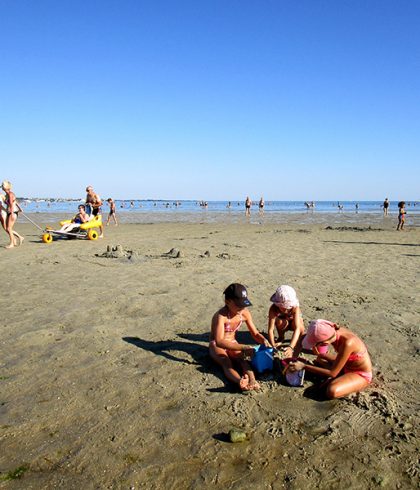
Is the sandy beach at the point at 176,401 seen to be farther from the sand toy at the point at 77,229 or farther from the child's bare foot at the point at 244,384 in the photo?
the sand toy at the point at 77,229

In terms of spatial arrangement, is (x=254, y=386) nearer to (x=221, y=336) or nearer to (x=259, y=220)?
(x=221, y=336)

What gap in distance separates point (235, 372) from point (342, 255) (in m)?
8.67

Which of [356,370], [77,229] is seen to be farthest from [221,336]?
[77,229]

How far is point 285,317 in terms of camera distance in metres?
4.97

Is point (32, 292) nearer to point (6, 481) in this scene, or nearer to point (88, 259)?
point (88, 259)

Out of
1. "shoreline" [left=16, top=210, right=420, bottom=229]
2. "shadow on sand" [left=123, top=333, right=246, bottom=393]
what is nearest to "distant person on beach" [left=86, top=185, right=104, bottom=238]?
"shoreline" [left=16, top=210, right=420, bottom=229]

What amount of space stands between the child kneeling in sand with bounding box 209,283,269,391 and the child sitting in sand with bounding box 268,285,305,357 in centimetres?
32

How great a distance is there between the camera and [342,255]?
1184 cm

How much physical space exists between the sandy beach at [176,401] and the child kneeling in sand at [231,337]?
0.58 feet

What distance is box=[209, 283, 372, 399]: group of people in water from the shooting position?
3836mm

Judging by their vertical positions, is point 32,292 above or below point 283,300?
below

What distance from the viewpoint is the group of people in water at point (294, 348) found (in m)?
3.84

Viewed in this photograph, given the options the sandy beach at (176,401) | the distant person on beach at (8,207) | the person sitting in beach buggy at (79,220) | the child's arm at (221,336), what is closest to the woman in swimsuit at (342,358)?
the sandy beach at (176,401)

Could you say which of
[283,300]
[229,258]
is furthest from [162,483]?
[229,258]
